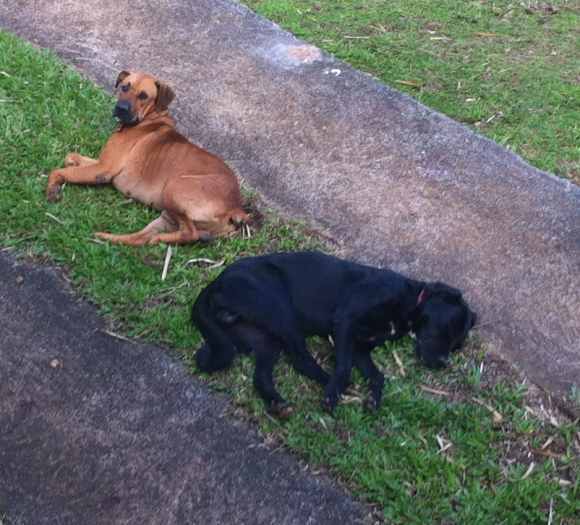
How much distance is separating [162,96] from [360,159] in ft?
4.75

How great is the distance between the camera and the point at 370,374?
14.6 ft

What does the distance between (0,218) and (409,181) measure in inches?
106

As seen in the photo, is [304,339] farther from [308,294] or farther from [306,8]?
[306,8]

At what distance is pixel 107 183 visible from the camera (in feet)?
18.7

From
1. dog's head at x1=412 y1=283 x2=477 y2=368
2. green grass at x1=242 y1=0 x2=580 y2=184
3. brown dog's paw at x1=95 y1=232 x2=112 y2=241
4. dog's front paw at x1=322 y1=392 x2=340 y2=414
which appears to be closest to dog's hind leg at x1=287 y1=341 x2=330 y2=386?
dog's front paw at x1=322 y1=392 x2=340 y2=414

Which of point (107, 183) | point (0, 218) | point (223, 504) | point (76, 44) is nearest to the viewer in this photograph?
point (223, 504)

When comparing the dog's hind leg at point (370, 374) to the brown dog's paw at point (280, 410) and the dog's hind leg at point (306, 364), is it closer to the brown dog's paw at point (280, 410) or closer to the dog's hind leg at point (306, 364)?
the dog's hind leg at point (306, 364)

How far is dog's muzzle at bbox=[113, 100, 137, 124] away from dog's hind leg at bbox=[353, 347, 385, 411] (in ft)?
7.75

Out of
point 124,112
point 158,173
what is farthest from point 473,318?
point 124,112

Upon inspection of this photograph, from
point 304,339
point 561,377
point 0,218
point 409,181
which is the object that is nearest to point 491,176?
point 409,181

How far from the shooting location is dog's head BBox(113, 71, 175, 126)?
5852 mm

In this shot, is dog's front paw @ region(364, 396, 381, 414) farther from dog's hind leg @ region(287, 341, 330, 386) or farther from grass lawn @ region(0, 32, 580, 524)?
dog's hind leg @ region(287, 341, 330, 386)

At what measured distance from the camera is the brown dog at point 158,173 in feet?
17.3

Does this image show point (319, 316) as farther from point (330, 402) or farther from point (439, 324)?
point (439, 324)
